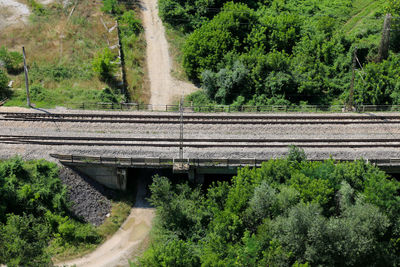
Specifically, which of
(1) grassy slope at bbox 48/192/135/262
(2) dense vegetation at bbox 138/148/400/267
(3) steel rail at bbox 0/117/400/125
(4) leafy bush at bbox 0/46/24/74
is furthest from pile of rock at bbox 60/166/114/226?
(4) leafy bush at bbox 0/46/24/74

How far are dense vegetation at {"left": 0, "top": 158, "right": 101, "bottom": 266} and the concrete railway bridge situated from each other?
2.59 meters

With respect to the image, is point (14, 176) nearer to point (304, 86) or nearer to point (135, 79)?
point (135, 79)

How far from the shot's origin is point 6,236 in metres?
43.2

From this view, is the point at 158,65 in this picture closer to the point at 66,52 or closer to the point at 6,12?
the point at 66,52

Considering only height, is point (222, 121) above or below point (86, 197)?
above

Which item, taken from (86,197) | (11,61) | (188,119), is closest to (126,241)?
(86,197)

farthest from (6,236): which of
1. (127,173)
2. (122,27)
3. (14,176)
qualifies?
(122,27)

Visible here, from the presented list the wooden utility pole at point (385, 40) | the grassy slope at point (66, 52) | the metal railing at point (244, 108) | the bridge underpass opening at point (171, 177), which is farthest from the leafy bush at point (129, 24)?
the wooden utility pole at point (385, 40)

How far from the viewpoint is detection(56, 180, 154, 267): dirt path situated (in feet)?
153

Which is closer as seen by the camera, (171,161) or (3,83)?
(171,161)

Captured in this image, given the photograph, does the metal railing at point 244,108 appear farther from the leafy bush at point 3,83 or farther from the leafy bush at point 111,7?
the leafy bush at point 111,7

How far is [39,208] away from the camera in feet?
161

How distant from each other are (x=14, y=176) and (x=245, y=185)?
24033 millimetres

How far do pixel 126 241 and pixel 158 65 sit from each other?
107 ft
